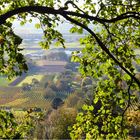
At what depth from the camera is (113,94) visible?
1792 cm

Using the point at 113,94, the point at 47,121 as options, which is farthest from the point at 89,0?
the point at 47,121

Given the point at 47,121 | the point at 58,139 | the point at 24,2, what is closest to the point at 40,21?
the point at 24,2

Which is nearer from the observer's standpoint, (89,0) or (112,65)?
(89,0)

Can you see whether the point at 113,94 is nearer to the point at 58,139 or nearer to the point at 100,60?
the point at 100,60

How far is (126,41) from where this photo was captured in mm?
17672

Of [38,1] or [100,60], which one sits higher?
[38,1]

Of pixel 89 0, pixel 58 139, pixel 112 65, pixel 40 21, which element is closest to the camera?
pixel 40 21

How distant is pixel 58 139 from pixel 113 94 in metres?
89.2

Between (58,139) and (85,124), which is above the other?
(85,124)

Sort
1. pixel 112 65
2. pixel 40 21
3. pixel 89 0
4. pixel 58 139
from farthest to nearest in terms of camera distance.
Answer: pixel 58 139, pixel 112 65, pixel 89 0, pixel 40 21

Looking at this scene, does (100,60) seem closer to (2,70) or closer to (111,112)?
(111,112)

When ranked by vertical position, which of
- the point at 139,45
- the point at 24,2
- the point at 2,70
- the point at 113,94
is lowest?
the point at 113,94

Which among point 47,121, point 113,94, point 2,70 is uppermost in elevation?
point 2,70

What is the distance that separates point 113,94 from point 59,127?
303 ft
